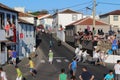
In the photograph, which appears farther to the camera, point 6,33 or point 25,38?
point 25,38

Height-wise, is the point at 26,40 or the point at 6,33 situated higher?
the point at 6,33

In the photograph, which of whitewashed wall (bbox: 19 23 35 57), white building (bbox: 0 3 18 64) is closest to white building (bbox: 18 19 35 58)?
whitewashed wall (bbox: 19 23 35 57)

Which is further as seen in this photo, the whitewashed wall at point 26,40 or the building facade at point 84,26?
the building facade at point 84,26

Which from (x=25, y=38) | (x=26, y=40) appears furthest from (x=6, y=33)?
(x=26, y=40)

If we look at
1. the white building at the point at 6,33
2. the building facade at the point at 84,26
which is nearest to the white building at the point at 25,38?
the white building at the point at 6,33

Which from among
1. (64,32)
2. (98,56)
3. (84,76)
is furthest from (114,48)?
(64,32)

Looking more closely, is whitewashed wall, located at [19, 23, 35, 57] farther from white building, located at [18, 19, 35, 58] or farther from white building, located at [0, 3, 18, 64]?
white building, located at [0, 3, 18, 64]

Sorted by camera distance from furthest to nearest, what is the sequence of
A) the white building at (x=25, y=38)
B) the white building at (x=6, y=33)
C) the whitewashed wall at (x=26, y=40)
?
the whitewashed wall at (x=26, y=40) → the white building at (x=25, y=38) → the white building at (x=6, y=33)

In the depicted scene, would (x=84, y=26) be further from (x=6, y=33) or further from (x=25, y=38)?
(x=6, y=33)

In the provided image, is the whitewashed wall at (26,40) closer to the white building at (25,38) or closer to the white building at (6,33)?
the white building at (25,38)

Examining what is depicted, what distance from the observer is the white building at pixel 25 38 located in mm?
50656

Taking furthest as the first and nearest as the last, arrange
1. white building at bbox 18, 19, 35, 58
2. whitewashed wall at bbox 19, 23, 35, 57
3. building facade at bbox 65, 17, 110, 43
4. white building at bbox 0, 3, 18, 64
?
building facade at bbox 65, 17, 110, 43 < whitewashed wall at bbox 19, 23, 35, 57 < white building at bbox 18, 19, 35, 58 < white building at bbox 0, 3, 18, 64

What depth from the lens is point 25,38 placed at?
5634 centimetres

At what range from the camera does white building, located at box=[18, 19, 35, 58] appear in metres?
50.7
